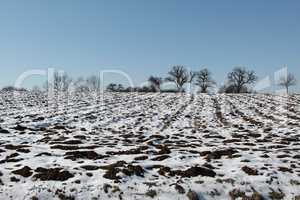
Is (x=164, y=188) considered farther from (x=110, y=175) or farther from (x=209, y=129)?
(x=209, y=129)

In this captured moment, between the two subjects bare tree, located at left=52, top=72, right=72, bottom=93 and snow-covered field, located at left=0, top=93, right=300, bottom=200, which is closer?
snow-covered field, located at left=0, top=93, right=300, bottom=200

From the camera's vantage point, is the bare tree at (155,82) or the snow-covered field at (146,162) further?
the bare tree at (155,82)

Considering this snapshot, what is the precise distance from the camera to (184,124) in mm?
28344

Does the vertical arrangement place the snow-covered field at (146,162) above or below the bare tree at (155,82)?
below

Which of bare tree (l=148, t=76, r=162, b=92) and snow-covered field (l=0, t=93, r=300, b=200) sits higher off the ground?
bare tree (l=148, t=76, r=162, b=92)

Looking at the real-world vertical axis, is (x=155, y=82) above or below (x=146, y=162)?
above

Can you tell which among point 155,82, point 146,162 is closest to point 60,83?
point 155,82

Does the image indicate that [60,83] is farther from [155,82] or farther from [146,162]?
[146,162]

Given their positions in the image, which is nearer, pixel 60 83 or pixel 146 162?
pixel 146 162

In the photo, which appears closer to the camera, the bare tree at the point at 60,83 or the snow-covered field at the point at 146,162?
the snow-covered field at the point at 146,162

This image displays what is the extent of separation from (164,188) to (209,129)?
15.6 meters

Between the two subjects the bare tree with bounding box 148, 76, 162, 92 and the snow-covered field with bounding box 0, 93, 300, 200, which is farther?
the bare tree with bounding box 148, 76, 162, 92

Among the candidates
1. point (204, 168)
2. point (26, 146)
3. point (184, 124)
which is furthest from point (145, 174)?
point (184, 124)

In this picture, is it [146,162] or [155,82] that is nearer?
[146,162]
